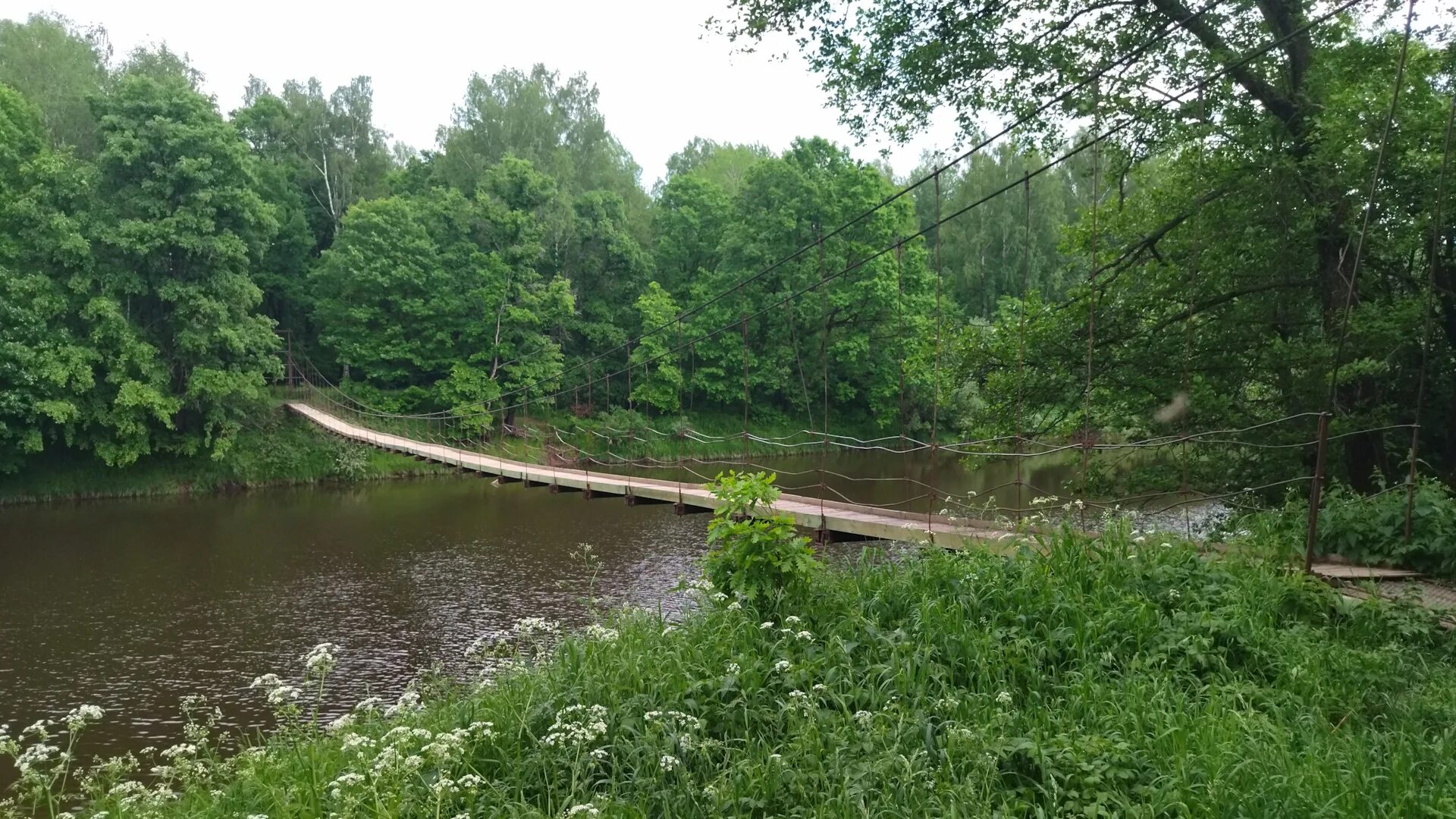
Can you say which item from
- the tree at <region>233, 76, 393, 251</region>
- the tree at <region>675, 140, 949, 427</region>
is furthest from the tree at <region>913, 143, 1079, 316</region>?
the tree at <region>233, 76, 393, 251</region>

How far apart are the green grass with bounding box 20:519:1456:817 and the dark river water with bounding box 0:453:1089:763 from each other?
3394 mm

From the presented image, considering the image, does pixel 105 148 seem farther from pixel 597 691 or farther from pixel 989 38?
pixel 597 691

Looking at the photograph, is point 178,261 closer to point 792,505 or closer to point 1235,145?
point 792,505

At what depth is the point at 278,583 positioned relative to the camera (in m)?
10.9

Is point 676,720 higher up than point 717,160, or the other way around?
point 717,160

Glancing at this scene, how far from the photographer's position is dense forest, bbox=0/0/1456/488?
5.94 metres

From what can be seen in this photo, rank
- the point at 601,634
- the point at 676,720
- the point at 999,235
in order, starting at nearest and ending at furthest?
1. the point at 676,720
2. the point at 601,634
3. the point at 999,235

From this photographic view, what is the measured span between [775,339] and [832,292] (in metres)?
2.11

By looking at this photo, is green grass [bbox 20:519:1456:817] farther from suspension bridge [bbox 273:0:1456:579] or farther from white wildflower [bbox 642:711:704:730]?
suspension bridge [bbox 273:0:1456:579]

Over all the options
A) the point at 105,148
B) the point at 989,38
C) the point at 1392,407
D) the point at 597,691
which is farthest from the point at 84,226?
the point at 1392,407

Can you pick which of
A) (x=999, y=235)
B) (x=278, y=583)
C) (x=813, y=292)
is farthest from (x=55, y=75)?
(x=999, y=235)

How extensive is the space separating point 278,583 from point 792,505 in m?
7.86

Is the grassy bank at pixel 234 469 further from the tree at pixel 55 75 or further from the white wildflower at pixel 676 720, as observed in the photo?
the white wildflower at pixel 676 720

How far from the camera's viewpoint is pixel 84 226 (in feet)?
56.3
